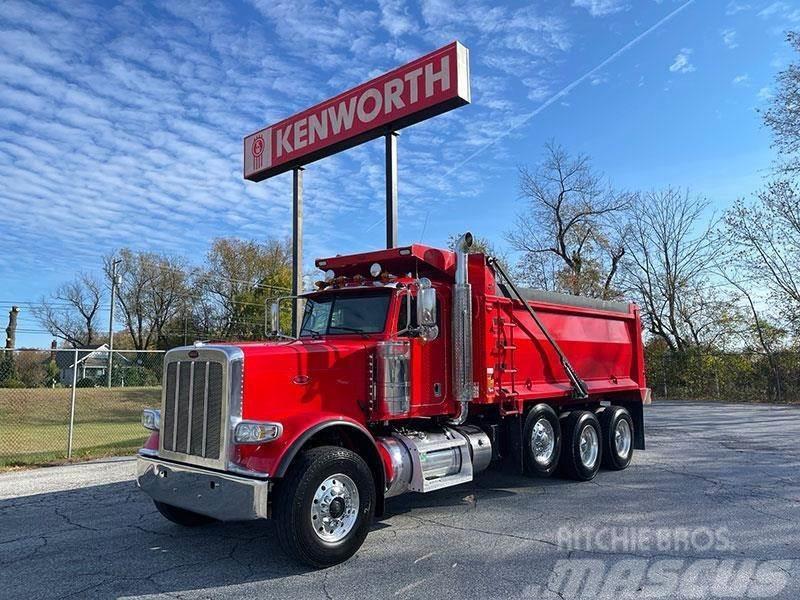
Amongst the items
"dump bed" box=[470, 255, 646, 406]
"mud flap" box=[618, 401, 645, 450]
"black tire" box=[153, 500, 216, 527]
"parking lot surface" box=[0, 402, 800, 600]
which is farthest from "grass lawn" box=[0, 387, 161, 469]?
"mud flap" box=[618, 401, 645, 450]

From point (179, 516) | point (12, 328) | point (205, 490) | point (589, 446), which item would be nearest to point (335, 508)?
point (205, 490)

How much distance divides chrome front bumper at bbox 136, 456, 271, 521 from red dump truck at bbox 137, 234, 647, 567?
0.04ft

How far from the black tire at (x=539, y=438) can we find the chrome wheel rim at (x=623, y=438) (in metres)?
1.63

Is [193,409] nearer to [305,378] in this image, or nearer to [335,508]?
[305,378]

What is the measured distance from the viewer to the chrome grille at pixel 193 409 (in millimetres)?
5125

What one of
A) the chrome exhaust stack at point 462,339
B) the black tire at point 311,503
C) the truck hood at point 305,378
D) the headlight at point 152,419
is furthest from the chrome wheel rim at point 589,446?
the headlight at point 152,419

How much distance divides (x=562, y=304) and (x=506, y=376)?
192 cm

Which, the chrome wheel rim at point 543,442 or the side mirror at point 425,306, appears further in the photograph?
the chrome wheel rim at point 543,442

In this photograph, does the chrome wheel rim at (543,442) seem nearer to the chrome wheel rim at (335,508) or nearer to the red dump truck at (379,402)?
the red dump truck at (379,402)

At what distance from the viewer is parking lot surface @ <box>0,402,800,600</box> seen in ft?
14.7

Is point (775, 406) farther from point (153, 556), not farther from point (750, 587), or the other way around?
point (153, 556)

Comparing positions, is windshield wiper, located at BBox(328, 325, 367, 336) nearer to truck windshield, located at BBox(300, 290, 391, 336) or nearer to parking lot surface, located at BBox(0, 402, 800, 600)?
truck windshield, located at BBox(300, 290, 391, 336)

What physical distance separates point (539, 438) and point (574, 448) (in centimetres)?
65

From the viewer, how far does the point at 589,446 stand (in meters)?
8.76
